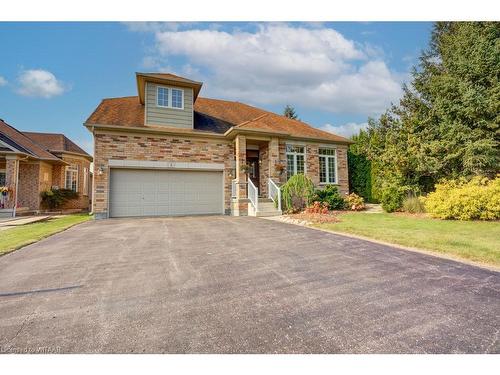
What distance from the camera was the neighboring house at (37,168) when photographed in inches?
531

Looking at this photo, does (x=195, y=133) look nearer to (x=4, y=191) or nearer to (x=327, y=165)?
(x=327, y=165)

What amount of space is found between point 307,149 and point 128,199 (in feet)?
30.3

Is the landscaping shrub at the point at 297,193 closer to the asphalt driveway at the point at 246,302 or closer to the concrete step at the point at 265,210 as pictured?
the concrete step at the point at 265,210

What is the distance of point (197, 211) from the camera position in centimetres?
1255

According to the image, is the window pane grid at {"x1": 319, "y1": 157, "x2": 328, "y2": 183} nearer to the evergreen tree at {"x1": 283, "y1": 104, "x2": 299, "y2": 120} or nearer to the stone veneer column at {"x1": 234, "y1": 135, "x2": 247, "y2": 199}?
the stone veneer column at {"x1": 234, "y1": 135, "x2": 247, "y2": 199}

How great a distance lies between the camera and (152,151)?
11.9 metres

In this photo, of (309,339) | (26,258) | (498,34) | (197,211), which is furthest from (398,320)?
(498,34)

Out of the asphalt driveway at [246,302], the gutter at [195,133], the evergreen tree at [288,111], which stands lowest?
the asphalt driveway at [246,302]

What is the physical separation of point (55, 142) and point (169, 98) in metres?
11.9

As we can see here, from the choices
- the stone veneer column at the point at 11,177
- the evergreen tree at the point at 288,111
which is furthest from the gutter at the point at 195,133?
the evergreen tree at the point at 288,111

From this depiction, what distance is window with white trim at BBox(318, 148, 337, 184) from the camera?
561 inches

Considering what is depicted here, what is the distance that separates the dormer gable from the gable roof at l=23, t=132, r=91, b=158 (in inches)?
384

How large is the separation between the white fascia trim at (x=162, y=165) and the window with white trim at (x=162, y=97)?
9.72ft
